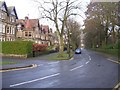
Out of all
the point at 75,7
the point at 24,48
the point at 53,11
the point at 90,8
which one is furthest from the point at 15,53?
the point at 90,8

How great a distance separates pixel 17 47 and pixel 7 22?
77.0 ft

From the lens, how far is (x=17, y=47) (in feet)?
151

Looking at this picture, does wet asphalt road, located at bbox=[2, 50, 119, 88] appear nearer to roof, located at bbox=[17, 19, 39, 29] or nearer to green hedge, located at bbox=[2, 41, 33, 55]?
green hedge, located at bbox=[2, 41, 33, 55]

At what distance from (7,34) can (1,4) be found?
317 inches

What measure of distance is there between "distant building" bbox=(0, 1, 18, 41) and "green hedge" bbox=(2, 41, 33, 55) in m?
17.5

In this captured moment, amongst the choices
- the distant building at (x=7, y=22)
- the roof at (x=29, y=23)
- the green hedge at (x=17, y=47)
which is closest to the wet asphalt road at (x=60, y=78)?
the green hedge at (x=17, y=47)

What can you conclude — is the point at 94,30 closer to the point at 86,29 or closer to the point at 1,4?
the point at 86,29

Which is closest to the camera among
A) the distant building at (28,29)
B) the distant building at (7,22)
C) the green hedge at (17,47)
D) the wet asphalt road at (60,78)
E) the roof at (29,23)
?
the wet asphalt road at (60,78)

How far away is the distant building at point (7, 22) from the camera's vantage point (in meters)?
64.6

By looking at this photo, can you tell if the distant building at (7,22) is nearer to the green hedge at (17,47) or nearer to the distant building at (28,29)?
the distant building at (28,29)

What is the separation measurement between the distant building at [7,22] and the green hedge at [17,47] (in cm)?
1746

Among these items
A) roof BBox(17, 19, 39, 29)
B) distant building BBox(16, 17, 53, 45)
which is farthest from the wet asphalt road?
roof BBox(17, 19, 39, 29)

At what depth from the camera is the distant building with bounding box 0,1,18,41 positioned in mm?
64550

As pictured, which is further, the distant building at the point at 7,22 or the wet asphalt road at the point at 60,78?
the distant building at the point at 7,22
